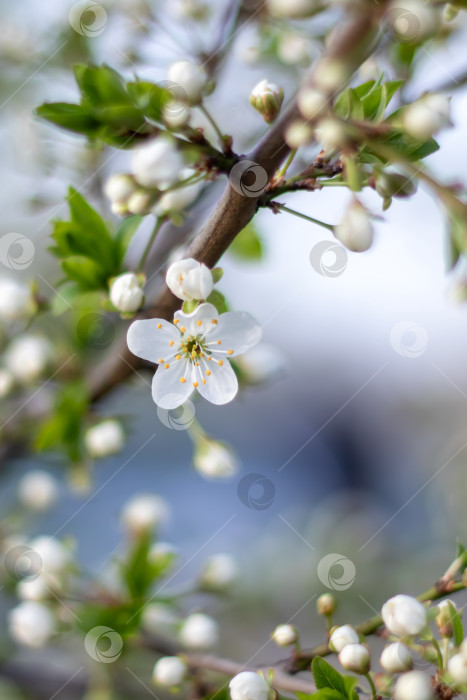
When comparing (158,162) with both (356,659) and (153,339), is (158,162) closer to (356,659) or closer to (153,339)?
(153,339)

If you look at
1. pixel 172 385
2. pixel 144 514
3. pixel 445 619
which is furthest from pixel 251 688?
pixel 144 514

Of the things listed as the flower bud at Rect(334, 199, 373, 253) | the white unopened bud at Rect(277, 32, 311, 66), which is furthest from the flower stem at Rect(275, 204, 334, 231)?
the white unopened bud at Rect(277, 32, 311, 66)

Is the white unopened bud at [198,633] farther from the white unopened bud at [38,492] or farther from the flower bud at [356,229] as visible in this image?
the flower bud at [356,229]

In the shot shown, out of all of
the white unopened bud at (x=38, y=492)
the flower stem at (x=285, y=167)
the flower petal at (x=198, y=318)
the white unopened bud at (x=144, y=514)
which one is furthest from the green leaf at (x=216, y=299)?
the white unopened bud at (x=38, y=492)

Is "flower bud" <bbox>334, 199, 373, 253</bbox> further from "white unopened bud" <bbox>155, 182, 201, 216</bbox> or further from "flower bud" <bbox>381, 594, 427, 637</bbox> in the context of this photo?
"flower bud" <bbox>381, 594, 427, 637</bbox>

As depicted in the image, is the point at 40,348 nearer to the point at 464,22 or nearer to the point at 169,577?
the point at 169,577

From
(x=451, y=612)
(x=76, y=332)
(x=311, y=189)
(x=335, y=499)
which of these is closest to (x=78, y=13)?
(x=76, y=332)
